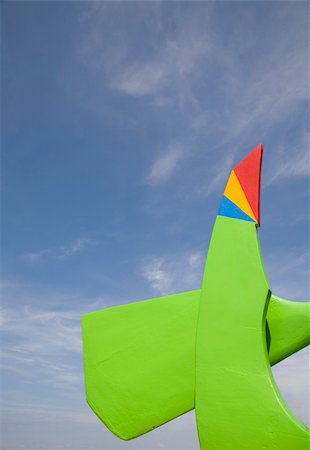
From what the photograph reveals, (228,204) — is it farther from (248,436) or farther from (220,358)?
(248,436)

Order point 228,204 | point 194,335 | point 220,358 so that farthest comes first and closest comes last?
point 228,204 → point 194,335 → point 220,358

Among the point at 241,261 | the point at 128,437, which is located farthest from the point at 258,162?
the point at 128,437

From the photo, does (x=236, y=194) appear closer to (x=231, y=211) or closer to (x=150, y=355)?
(x=231, y=211)

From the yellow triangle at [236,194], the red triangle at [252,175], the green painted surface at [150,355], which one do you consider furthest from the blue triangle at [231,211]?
the green painted surface at [150,355]

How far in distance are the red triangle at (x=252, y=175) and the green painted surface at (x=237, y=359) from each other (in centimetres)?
39

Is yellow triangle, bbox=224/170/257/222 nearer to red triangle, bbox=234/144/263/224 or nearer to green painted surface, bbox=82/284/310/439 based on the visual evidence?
red triangle, bbox=234/144/263/224

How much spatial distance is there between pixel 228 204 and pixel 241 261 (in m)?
1.10

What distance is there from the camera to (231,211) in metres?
7.50

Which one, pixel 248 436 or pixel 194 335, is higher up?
pixel 194 335

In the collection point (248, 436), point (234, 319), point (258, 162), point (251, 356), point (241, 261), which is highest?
point (258, 162)

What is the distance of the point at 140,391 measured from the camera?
7.18 metres

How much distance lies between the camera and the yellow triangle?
7.35 meters

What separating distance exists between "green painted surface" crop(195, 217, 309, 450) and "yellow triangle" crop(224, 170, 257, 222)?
247 millimetres

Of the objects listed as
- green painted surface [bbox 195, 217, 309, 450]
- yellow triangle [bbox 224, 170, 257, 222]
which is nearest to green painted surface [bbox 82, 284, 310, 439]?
green painted surface [bbox 195, 217, 309, 450]
